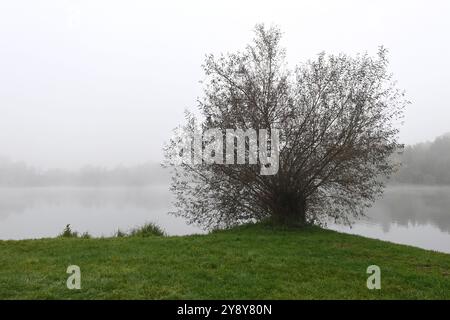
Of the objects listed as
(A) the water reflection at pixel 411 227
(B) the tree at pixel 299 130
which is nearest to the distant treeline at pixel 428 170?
(A) the water reflection at pixel 411 227

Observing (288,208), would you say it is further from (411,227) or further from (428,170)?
(428,170)

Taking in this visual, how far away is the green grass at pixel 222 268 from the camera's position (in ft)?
32.1

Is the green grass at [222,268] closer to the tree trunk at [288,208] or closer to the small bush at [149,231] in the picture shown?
the tree trunk at [288,208]

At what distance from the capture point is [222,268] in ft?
39.6

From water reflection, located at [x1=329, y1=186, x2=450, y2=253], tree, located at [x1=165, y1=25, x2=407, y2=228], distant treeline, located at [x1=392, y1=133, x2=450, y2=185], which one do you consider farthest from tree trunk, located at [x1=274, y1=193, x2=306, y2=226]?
distant treeline, located at [x1=392, y1=133, x2=450, y2=185]

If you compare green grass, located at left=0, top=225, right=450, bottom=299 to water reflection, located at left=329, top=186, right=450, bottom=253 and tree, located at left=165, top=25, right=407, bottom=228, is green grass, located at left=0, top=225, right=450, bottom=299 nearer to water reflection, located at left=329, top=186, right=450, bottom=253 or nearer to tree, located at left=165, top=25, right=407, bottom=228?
tree, located at left=165, top=25, right=407, bottom=228

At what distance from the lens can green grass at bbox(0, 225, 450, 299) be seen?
9789 millimetres

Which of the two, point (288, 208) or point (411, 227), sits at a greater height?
point (288, 208)

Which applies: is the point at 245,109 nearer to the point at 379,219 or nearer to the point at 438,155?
the point at 379,219

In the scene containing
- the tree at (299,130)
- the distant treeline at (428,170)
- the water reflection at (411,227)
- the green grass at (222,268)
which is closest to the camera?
the green grass at (222,268)

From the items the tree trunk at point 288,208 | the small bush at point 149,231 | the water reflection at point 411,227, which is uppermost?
the tree trunk at point 288,208

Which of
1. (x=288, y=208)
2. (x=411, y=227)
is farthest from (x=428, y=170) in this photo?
(x=288, y=208)

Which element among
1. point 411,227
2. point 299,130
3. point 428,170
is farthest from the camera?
point 428,170
